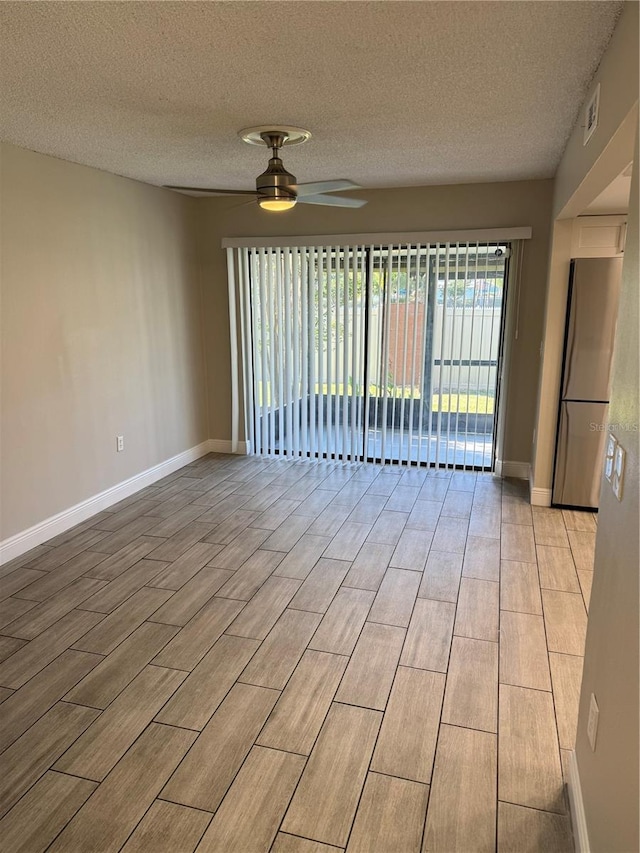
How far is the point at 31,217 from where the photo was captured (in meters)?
3.59

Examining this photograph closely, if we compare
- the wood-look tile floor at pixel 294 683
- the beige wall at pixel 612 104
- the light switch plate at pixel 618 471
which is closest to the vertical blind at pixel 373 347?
the wood-look tile floor at pixel 294 683

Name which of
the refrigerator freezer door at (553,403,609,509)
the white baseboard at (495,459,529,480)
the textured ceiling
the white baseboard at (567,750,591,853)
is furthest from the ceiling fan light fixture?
the white baseboard at (495,459,529,480)

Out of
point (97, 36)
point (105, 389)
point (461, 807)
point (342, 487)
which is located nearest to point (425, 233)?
point (342, 487)

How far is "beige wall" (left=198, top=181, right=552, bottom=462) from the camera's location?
15.4 ft

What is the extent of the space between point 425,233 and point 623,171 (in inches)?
98.9

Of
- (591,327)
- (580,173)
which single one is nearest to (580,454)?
(591,327)

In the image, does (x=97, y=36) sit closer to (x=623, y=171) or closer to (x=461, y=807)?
(x=623, y=171)

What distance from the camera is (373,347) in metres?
5.23

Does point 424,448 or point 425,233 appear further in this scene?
point 424,448

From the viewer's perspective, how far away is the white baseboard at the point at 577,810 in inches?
63.0

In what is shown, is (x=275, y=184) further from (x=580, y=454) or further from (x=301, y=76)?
(x=580, y=454)

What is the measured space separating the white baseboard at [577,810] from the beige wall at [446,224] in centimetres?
351

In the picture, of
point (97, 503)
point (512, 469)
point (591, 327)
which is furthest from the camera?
point (512, 469)

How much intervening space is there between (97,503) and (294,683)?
2.56m
